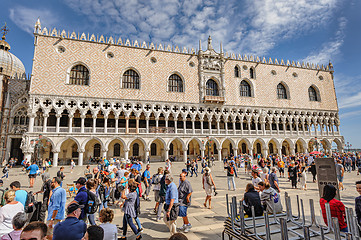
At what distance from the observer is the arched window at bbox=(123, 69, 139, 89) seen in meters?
24.7

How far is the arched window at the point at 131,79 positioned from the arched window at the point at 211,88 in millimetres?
10445

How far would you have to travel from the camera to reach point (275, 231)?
10.6 feet

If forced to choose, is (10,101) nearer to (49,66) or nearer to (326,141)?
(49,66)

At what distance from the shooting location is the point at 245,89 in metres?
29.9

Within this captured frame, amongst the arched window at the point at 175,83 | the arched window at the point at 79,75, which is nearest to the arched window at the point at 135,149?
the arched window at the point at 175,83

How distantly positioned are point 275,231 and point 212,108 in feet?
80.8

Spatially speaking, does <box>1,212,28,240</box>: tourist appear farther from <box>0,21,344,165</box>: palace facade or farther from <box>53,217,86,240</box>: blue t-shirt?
<box>0,21,344,165</box>: palace facade

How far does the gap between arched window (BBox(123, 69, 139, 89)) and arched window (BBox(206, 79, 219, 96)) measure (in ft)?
34.3

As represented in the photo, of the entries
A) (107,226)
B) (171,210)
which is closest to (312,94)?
(171,210)

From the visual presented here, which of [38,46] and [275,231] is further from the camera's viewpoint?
[38,46]

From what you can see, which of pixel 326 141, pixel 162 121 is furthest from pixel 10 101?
pixel 326 141

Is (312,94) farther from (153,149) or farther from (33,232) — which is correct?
(33,232)

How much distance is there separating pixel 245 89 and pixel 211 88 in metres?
6.00

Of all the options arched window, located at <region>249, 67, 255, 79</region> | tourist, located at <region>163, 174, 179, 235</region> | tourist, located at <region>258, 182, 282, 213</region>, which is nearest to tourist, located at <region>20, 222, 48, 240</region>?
tourist, located at <region>163, 174, 179, 235</region>
